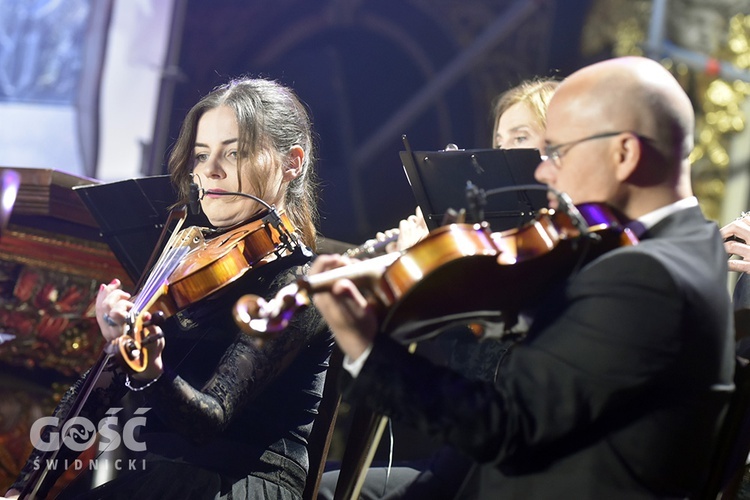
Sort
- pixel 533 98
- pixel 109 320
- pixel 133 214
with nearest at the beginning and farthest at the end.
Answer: pixel 109 320 < pixel 133 214 < pixel 533 98

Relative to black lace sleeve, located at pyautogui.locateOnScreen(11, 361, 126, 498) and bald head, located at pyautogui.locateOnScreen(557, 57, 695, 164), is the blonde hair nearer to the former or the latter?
bald head, located at pyautogui.locateOnScreen(557, 57, 695, 164)

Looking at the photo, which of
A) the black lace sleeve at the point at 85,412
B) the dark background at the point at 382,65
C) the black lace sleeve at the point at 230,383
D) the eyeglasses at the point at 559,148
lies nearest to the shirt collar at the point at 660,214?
the eyeglasses at the point at 559,148

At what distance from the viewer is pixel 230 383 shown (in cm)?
188

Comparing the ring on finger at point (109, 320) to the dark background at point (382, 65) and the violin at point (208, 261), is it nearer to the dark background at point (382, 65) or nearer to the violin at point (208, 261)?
the violin at point (208, 261)

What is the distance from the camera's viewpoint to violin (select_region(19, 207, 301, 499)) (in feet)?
6.22

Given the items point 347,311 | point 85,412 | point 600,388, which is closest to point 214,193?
point 85,412

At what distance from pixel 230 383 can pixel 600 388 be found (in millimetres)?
856

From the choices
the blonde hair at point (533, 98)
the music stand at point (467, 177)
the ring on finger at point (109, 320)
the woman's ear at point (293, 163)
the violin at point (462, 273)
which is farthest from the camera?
the blonde hair at point (533, 98)

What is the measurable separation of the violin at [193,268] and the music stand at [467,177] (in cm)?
33

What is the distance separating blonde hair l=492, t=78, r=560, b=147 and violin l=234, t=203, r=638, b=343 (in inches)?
45.8

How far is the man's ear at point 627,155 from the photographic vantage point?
1485 mm

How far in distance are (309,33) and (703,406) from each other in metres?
3.77

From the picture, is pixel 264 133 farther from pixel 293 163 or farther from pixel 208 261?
pixel 208 261

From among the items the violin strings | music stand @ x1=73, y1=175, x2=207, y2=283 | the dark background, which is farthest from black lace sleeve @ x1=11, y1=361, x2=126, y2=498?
the dark background
